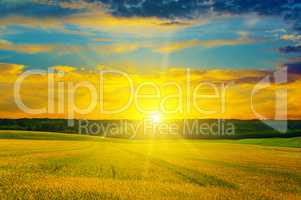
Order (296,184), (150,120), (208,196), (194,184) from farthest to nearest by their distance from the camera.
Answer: (150,120) < (296,184) < (194,184) < (208,196)

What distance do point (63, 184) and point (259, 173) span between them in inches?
645

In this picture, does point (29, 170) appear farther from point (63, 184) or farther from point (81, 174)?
point (63, 184)

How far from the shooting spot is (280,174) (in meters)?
31.8

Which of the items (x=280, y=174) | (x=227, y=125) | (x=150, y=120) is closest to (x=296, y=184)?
(x=280, y=174)

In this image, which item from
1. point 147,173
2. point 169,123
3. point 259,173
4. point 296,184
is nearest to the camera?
point 296,184

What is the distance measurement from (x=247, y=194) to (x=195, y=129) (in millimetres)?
144638

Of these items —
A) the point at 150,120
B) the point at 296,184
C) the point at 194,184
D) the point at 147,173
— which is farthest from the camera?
the point at 150,120

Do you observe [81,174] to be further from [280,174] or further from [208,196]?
[280,174]

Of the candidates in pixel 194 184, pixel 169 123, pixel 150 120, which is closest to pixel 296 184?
pixel 194 184

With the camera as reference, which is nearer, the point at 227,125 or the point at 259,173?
the point at 259,173

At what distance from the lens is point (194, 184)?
24.5 meters

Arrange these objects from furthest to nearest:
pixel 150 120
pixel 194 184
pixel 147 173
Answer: pixel 150 120
pixel 147 173
pixel 194 184

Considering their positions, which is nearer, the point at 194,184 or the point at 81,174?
the point at 194,184

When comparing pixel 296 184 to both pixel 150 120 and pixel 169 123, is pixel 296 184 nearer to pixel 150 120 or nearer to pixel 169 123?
pixel 150 120
